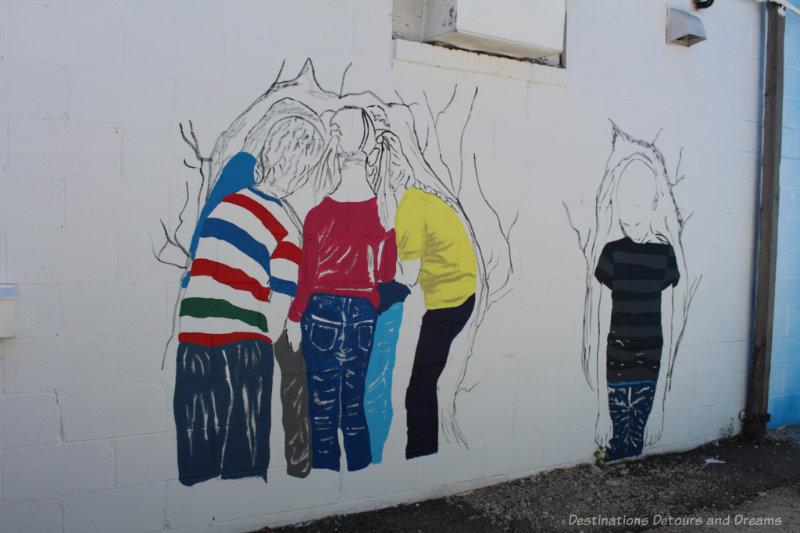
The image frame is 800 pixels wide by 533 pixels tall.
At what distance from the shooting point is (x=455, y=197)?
3.73 m

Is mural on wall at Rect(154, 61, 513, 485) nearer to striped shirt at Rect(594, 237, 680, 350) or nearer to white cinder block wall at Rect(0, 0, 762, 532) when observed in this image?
white cinder block wall at Rect(0, 0, 762, 532)

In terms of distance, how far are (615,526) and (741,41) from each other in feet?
12.1

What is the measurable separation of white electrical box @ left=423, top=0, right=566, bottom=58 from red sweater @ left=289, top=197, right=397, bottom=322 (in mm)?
1037

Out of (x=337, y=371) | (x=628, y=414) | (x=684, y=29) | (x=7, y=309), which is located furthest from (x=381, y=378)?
(x=684, y=29)

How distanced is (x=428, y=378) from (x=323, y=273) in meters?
0.87

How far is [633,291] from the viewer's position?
14.8ft

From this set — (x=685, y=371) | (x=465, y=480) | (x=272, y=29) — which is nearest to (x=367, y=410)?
(x=465, y=480)

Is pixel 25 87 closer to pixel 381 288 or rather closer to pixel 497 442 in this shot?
pixel 381 288

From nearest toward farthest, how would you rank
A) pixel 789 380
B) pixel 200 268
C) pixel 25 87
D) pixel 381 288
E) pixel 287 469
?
pixel 25 87
pixel 200 268
pixel 287 469
pixel 381 288
pixel 789 380

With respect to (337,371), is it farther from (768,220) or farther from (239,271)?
(768,220)

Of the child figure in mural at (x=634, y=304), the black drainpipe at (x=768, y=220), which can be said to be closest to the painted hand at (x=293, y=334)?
the child figure in mural at (x=634, y=304)

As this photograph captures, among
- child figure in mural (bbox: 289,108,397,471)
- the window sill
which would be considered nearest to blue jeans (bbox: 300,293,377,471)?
child figure in mural (bbox: 289,108,397,471)

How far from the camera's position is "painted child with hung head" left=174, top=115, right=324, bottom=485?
3.06 metres

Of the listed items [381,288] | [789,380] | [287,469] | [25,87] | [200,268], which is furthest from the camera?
[789,380]
